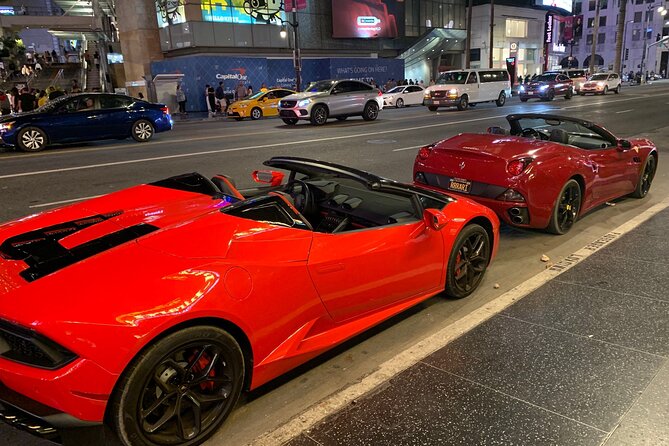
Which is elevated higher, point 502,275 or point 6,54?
point 6,54

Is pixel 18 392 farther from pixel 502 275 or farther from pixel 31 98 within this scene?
pixel 31 98

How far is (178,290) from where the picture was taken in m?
2.32

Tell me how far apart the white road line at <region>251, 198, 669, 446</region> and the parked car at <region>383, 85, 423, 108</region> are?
27.5m

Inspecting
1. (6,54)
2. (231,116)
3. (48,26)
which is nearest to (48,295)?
(231,116)

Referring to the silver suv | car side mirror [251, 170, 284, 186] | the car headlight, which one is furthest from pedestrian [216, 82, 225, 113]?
car side mirror [251, 170, 284, 186]

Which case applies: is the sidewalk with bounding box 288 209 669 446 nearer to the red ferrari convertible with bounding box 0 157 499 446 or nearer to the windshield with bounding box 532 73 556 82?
the red ferrari convertible with bounding box 0 157 499 446

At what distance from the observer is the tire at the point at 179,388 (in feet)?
7.20

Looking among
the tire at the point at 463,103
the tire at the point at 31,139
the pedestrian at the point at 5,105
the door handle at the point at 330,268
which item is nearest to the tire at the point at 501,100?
the tire at the point at 463,103

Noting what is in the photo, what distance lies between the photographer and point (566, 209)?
19.5ft

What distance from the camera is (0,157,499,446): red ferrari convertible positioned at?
6.94 feet

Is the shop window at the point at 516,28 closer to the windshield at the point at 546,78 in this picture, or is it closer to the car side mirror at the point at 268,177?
the windshield at the point at 546,78

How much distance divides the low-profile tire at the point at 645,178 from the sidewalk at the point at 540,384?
11.5 ft

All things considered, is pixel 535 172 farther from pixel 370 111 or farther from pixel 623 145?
pixel 370 111

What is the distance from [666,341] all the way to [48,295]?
155 inches
